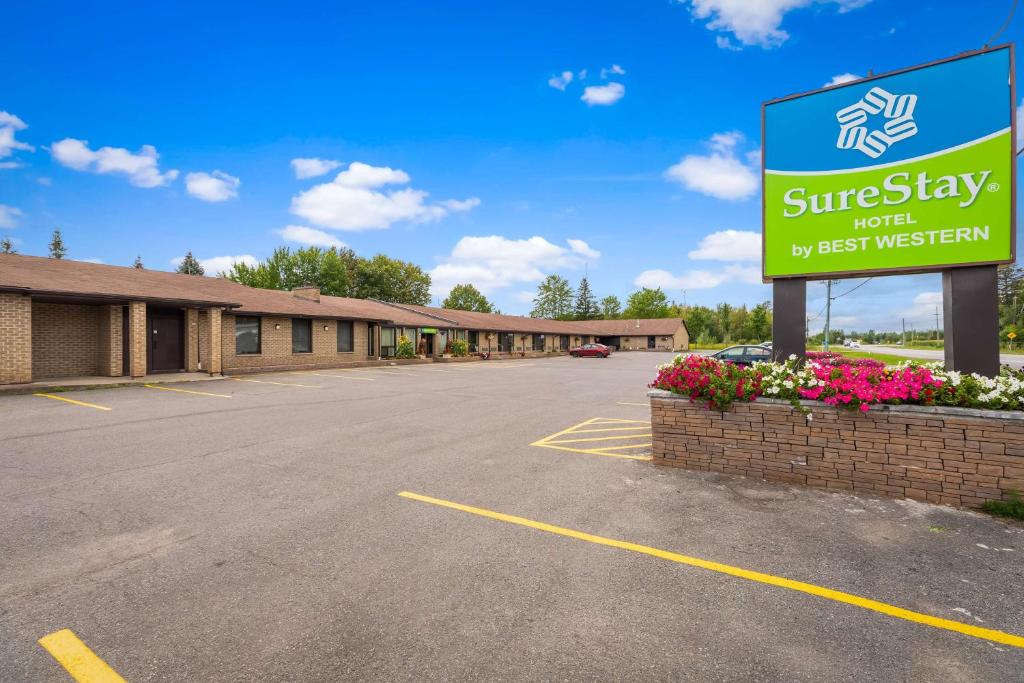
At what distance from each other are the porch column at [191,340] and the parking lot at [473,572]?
48.5 ft

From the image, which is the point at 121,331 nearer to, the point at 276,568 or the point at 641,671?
the point at 276,568

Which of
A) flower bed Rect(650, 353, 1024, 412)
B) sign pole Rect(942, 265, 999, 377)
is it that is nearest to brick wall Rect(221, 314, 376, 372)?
flower bed Rect(650, 353, 1024, 412)

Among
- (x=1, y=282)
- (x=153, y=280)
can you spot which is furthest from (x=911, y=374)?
(x=153, y=280)

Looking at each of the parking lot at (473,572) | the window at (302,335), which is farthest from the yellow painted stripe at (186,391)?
the window at (302,335)

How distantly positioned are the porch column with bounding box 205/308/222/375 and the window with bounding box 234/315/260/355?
2.23 meters

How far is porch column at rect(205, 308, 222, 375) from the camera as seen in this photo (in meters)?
20.0

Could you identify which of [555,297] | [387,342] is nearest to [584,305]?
[555,297]

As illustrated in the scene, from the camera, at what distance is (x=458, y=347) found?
38.4 metres

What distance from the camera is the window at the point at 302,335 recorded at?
2548 cm

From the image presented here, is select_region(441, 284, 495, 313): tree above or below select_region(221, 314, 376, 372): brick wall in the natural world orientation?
above

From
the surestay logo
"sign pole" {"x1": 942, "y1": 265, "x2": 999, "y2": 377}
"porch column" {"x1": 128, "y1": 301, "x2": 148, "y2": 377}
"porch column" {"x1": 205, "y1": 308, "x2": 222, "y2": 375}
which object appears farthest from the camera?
"porch column" {"x1": 205, "y1": 308, "x2": 222, "y2": 375}

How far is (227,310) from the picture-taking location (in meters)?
21.7

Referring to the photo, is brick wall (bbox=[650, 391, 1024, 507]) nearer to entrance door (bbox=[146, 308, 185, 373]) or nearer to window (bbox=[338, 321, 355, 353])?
entrance door (bbox=[146, 308, 185, 373])

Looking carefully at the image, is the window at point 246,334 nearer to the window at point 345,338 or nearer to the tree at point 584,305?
the window at point 345,338
